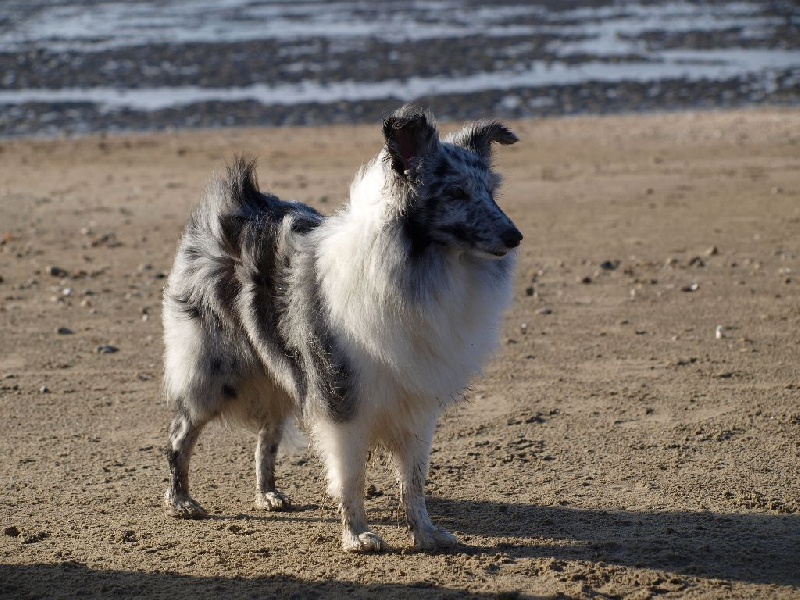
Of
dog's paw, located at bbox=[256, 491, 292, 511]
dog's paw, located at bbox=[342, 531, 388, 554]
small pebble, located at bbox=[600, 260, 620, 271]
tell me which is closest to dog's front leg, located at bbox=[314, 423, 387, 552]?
dog's paw, located at bbox=[342, 531, 388, 554]

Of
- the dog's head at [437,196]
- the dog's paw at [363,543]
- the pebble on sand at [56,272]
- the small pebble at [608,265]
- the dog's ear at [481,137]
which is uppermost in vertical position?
the dog's ear at [481,137]

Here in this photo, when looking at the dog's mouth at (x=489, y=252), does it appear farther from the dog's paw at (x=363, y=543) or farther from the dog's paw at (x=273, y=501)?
the dog's paw at (x=273, y=501)

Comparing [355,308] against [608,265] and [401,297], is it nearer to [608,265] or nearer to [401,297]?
[401,297]

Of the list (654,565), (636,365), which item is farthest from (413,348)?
(636,365)

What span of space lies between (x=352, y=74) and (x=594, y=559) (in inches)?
839

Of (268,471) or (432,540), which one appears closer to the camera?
(432,540)

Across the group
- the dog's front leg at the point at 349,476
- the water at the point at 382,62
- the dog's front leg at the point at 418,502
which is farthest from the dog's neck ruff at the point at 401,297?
the water at the point at 382,62

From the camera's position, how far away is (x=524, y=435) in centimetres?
727

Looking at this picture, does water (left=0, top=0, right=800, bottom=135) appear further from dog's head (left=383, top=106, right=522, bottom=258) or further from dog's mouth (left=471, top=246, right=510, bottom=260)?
dog's mouth (left=471, top=246, right=510, bottom=260)

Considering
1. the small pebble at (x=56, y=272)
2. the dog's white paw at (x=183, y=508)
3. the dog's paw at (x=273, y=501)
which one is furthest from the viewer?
the small pebble at (x=56, y=272)

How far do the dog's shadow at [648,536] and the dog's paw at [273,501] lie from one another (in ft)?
2.59

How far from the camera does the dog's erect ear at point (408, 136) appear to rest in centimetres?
503

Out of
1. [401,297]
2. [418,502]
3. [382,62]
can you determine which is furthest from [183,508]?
[382,62]

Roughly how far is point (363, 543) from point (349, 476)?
35cm
